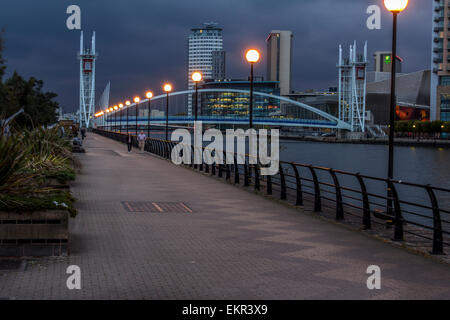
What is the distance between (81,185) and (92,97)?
15908 cm

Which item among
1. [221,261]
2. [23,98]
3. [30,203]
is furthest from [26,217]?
[23,98]

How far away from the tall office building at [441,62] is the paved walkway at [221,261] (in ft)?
436

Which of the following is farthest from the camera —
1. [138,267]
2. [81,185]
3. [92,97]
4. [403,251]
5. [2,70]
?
[92,97]

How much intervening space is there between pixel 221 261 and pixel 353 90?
16650cm

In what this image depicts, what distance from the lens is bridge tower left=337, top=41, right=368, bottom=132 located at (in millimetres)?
164500

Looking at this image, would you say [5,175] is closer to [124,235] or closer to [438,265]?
[124,235]

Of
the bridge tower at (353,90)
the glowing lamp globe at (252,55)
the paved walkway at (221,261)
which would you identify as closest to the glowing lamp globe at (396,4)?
the paved walkway at (221,261)

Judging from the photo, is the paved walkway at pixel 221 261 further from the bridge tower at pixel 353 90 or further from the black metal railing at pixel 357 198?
the bridge tower at pixel 353 90

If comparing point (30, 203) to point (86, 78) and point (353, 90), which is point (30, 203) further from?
point (86, 78)

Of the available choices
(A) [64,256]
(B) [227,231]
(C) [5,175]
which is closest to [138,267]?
(A) [64,256]

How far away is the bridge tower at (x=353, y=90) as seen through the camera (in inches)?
6476

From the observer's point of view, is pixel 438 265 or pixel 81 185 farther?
pixel 81 185

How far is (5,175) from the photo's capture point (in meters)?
8.52

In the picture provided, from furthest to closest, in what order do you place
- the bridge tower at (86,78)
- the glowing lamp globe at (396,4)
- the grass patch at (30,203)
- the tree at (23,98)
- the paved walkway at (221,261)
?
1. the bridge tower at (86,78)
2. the tree at (23,98)
3. the glowing lamp globe at (396,4)
4. the grass patch at (30,203)
5. the paved walkway at (221,261)
